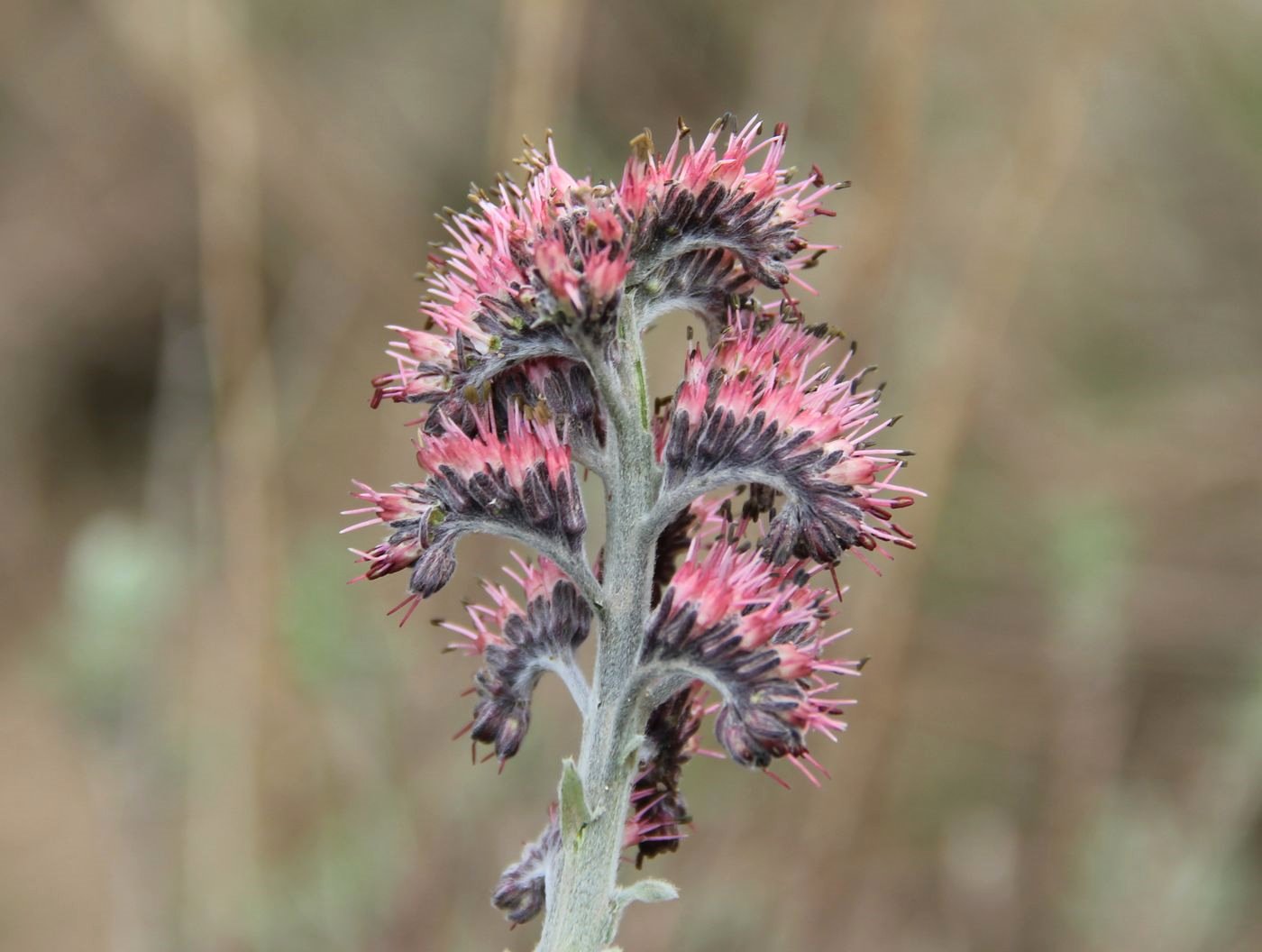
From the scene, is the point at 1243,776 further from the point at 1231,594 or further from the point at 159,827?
the point at 159,827

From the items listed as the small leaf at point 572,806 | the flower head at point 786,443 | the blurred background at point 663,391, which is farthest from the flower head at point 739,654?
the blurred background at point 663,391

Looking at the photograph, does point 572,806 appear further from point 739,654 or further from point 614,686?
point 739,654

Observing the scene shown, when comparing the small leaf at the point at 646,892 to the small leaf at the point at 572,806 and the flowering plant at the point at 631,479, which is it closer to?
the flowering plant at the point at 631,479

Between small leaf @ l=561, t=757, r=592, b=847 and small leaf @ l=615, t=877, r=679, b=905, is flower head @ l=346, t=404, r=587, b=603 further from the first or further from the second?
small leaf @ l=615, t=877, r=679, b=905

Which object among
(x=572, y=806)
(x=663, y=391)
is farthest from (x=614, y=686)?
(x=663, y=391)

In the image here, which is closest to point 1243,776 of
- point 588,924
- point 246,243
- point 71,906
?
point 588,924

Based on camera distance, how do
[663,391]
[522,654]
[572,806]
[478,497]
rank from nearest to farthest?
[572,806] → [478,497] → [522,654] → [663,391]
